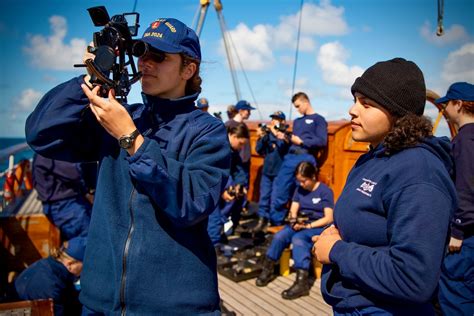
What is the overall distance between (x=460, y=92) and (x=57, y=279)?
3.12 m

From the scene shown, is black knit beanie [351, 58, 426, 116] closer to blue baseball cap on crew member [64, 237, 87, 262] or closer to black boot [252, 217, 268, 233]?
blue baseball cap on crew member [64, 237, 87, 262]

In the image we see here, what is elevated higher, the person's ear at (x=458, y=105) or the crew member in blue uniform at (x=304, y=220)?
the person's ear at (x=458, y=105)

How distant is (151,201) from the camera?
1369 millimetres

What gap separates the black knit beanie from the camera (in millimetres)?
1362

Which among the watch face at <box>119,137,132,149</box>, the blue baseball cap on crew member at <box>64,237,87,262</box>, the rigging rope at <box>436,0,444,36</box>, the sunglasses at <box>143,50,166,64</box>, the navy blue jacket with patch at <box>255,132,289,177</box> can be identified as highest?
the rigging rope at <box>436,0,444,36</box>

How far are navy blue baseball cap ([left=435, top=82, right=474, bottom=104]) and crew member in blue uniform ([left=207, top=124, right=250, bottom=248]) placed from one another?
2769 millimetres

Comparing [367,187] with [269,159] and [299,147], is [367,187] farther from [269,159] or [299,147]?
[269,159]

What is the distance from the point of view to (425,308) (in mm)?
1353

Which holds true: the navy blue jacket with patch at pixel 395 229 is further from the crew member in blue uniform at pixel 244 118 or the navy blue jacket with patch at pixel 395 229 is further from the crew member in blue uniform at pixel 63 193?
the crew member in blue uniform at pixel 244 118

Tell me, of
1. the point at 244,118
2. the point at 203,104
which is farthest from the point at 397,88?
the point at 203,104

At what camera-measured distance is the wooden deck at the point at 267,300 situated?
12.0 ft

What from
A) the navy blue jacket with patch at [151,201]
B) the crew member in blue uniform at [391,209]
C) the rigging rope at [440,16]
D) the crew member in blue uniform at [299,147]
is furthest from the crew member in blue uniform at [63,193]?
the rigging rope at [440,16]

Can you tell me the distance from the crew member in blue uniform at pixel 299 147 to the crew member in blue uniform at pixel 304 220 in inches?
38.9

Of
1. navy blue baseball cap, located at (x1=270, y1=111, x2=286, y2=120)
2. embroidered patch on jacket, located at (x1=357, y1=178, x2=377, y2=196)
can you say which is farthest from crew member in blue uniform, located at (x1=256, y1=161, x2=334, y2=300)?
embroidered patch on jacket, located at (x1=357, y1=178, x2=377, y2=196)
